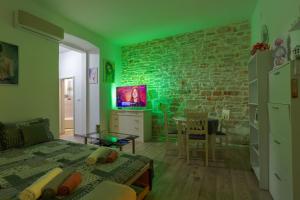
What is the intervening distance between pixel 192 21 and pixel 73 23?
8.80ft

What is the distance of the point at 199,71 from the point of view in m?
4.64

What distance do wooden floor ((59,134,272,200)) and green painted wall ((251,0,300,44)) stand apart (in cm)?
195

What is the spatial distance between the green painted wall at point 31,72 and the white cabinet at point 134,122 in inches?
73.1

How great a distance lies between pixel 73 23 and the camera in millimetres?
3971

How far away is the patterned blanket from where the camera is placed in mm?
1366

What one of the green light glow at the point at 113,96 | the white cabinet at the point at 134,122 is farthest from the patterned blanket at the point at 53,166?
the green light glow at the point at 113,96

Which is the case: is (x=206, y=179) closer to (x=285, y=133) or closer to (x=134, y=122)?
(x=285, y=133)

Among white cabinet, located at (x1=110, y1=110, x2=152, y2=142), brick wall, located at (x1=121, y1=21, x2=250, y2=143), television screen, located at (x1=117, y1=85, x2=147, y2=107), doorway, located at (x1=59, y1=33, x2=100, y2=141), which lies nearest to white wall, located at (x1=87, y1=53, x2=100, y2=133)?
doorway, located at (x1=59, y1=33, x2=100, y2=141)

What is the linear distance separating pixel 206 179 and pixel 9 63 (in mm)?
3390

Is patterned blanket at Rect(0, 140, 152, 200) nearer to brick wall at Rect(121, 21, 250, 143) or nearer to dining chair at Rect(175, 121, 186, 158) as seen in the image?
dining chair at Rect(175, 121, 186, 158)

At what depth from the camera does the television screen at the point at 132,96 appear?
5031mm

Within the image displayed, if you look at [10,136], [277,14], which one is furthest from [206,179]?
[10,136]

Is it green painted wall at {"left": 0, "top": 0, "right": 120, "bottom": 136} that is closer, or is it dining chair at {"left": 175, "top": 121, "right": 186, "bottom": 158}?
green painted wall at {"left": 0, "top": 0, "right": 120, "bottom": 136}

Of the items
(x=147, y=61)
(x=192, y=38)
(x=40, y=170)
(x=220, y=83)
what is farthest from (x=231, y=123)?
(x=40, y=170)
